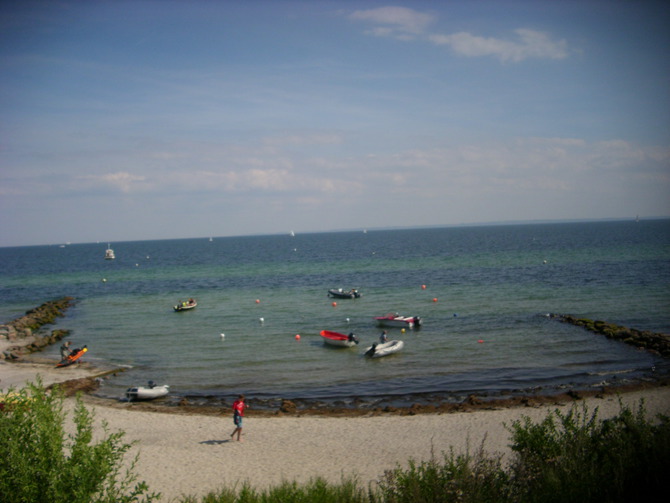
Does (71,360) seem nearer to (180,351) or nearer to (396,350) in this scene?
(180,351)

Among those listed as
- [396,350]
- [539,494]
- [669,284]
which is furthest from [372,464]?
[669,284]

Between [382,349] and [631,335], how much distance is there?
1575cm

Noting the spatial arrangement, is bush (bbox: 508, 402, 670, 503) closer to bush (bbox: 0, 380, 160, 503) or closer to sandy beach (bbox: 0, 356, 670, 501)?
sandy beach (bbox: 0, 356, 670, 501)

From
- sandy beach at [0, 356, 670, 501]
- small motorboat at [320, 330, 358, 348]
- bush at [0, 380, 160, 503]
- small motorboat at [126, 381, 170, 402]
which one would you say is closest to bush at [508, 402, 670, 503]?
sandy beach at [0, 356, 670, 501]

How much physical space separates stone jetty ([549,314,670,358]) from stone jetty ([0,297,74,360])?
38941 mm

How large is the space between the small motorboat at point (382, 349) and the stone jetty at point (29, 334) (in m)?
23.4

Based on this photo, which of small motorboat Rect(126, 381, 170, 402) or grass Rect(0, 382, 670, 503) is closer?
grass Rect(0, 382, 670, 503)

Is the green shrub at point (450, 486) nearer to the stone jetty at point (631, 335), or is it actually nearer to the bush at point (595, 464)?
the bush at point (595, 464)

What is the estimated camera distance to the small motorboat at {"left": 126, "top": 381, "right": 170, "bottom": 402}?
24250 mm

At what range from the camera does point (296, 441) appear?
730 inches

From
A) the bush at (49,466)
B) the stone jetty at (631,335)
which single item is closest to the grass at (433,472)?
the bush at (49,466)

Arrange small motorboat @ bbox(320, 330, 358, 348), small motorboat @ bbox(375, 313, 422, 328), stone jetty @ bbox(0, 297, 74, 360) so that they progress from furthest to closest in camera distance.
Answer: small motorboat @ bbox(375, 313, 422, 328) < stone jetty @ bbox(0, 297, 74, 360) < small motorboat @ bbox(320, 330, 358, 348)

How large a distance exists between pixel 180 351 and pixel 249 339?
16.2 ft

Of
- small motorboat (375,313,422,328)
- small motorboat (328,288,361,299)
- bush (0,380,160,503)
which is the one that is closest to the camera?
bush (0,380,160,503)
